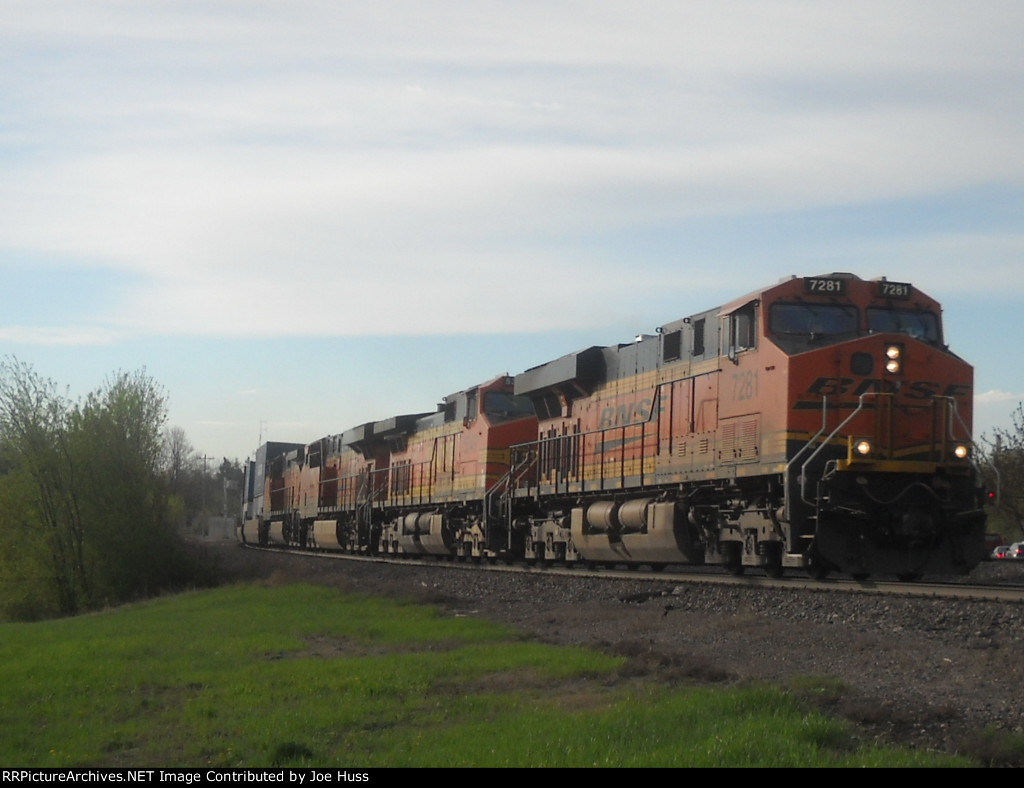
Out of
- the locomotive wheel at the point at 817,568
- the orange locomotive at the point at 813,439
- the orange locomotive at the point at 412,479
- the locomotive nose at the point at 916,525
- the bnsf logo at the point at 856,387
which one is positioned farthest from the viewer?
the orange locomotive at the point at 412,479

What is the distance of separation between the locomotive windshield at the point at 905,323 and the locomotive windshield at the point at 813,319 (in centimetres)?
25

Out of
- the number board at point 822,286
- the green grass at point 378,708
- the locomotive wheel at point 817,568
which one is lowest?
the green grass at point 378,708

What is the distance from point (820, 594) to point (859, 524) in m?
1.44

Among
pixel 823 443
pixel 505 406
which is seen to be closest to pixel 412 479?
pixel 505 406

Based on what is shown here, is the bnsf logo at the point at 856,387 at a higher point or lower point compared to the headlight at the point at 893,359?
lower

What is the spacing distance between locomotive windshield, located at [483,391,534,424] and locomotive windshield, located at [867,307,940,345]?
11.9 metres

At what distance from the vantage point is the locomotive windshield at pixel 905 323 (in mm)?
14531

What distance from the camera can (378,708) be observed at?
26.7 ft

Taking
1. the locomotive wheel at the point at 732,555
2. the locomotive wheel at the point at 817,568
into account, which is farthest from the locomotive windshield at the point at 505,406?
the locomotive wheel at the point at 817,568

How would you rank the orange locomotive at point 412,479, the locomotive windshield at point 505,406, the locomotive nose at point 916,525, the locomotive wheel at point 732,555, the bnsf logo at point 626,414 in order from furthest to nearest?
the locomotive windshield at point 505,406
the orange locomotive at point 412,479
the bnsf logo at point 626,414
the locomotive wheel at point 732,555
the locomotive nose at point 916,525

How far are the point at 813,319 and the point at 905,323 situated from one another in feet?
4.15

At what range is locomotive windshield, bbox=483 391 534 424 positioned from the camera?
2559 centimetres

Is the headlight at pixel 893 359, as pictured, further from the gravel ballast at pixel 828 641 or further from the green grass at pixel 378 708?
the green grass at pixel 378 708
